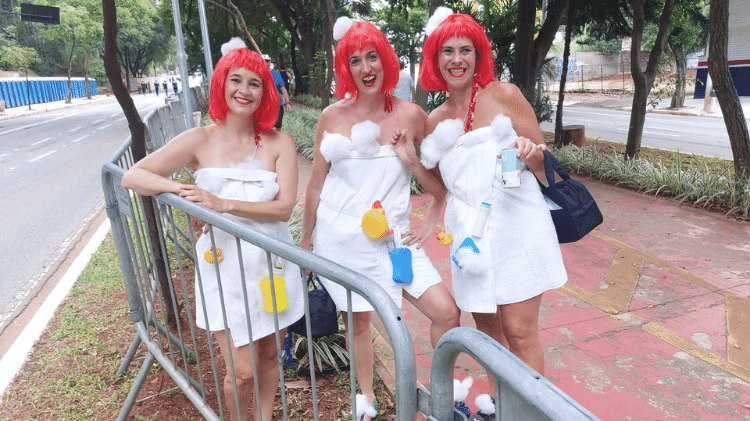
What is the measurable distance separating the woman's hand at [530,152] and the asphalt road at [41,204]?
13.5 feet

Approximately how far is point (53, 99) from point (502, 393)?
53.7 meters

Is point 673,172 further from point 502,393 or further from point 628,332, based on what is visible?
point 502,393

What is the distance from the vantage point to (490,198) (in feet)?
7.24

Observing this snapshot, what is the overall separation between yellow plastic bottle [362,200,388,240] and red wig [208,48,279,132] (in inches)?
24.6

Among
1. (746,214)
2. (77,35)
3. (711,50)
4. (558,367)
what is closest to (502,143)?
(558,367)

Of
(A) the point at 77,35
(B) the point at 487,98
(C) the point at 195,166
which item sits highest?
(A) the point at 77,35

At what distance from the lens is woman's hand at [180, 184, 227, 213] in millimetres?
2105

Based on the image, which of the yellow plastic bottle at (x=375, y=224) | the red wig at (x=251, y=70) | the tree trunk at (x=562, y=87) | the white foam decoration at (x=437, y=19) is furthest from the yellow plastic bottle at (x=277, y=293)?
the tree trunk at (x=562, y=87)

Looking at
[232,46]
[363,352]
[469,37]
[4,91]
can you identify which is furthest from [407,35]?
[363,352]

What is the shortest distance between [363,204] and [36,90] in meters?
47.8

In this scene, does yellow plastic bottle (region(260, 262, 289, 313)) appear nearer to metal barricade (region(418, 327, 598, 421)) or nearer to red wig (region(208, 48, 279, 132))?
red wig (region(208, 48, 279, 132))

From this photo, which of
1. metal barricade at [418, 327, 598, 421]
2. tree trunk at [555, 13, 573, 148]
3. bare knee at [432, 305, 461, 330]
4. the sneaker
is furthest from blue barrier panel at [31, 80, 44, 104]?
metal barricade at [418, 327, 598, 421]

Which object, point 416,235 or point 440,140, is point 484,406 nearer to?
point 416,235

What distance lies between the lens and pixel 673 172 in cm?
707
